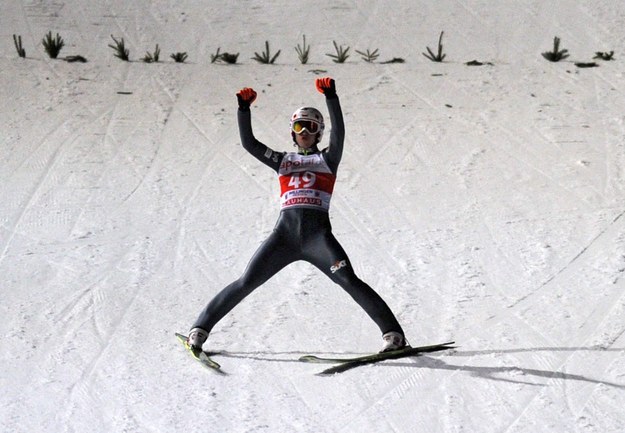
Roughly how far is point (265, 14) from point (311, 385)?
12.7m

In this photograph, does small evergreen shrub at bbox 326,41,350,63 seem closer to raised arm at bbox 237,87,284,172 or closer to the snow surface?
the snow surface

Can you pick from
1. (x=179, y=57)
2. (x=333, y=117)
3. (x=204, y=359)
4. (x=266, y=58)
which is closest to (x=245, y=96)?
(x=333, y=117)

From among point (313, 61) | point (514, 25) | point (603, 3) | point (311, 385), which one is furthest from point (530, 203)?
point (603, 3)

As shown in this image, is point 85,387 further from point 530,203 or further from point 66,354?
point 530,203

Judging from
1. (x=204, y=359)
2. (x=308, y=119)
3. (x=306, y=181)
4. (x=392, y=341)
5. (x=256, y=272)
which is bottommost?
(x=204, y=359)

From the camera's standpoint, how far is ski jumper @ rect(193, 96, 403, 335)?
7539 mm

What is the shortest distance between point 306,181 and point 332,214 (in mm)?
3778

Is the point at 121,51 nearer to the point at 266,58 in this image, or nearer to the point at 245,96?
the point at 266,58

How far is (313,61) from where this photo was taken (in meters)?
16.9

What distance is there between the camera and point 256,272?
300 inches

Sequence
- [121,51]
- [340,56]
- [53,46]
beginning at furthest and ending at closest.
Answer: [53,46] < [121,51] < [340,56]

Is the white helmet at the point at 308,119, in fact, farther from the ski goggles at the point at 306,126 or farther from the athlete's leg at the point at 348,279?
the athlete's leg at the point at 348,279

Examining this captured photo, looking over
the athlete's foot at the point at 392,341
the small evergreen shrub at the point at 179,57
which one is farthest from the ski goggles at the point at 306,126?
the small evergreen shrub at the point at 179,57

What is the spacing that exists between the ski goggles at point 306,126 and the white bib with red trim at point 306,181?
16 cm
